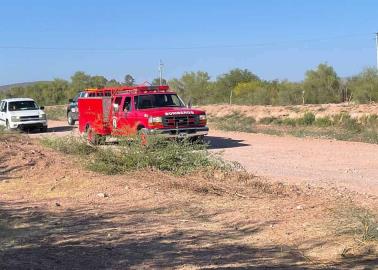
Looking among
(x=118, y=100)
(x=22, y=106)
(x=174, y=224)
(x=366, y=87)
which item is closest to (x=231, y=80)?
(x=366, y=87)

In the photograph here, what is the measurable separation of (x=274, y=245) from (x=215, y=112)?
42.4m

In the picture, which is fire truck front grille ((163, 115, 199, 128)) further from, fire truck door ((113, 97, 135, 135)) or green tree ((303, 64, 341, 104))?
green tree ((303, 64, 341, 104))

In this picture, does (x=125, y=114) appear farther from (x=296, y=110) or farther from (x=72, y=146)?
(x=296, y=110)

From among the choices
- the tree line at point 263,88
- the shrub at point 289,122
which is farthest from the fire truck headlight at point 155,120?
the tree line at point 263,88

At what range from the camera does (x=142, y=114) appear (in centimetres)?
1902

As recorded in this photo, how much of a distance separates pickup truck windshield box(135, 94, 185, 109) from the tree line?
2872cm

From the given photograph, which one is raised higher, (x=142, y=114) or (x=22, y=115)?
(x=22, y=115)

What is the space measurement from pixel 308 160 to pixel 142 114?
565 cm

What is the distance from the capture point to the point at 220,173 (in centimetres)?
1234

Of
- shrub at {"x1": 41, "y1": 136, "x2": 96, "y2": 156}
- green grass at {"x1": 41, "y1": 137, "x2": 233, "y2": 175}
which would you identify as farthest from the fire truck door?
green grass at {"x1": 41, "y1": 137, "x2": 233, "y2": 175}

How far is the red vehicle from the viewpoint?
61.6 ft

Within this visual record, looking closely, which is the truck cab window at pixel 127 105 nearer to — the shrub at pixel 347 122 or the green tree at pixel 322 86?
the shrub at pixel 347 122

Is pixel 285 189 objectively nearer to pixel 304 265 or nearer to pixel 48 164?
pixel 304 265

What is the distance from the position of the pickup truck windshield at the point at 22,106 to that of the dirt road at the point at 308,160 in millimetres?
11648
